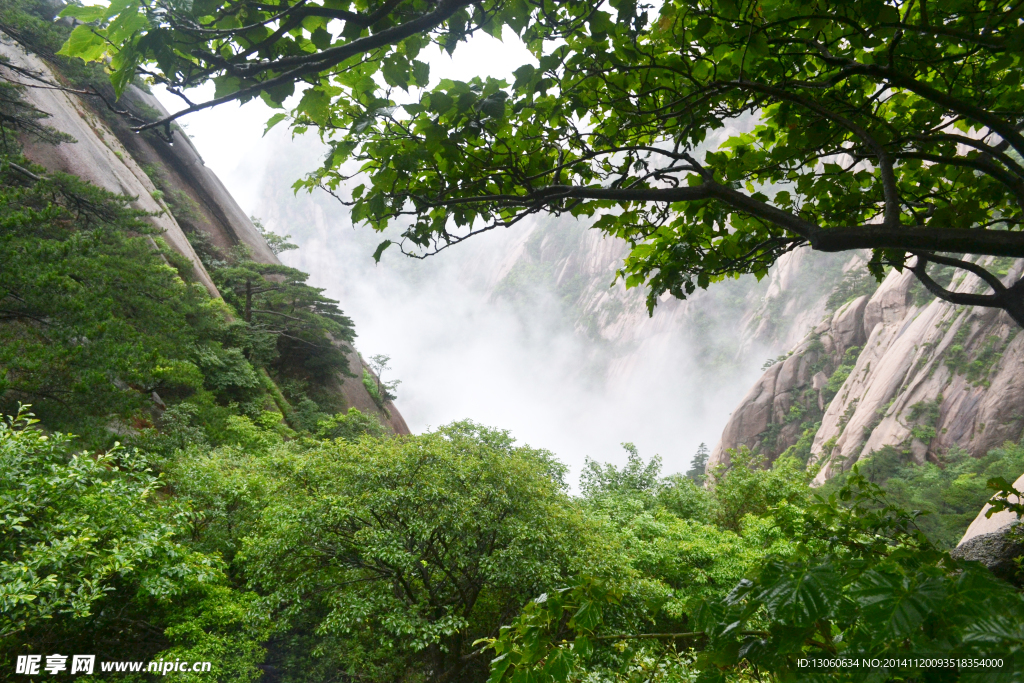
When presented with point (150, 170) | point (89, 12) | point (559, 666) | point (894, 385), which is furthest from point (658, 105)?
point (894, 385)

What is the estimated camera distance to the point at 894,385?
25.1m

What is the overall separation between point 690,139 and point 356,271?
5000 inches

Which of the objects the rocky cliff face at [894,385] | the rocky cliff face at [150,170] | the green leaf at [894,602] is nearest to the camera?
the green leaf at [894,602]

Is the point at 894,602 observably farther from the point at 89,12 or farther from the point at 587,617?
the point at 89,12

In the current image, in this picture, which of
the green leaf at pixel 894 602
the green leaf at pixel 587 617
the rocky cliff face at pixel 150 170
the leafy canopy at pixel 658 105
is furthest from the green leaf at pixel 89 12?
the rocky cliff face at pixel 150 170

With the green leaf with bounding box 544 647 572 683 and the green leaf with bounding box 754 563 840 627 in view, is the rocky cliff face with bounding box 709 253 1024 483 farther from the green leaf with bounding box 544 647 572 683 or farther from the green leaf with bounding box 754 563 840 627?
the green leaf with bounding box 754 563 840 627

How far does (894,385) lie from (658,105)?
99.1ft

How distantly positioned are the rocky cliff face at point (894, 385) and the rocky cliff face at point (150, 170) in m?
24.6

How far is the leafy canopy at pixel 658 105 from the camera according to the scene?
1.43 metres

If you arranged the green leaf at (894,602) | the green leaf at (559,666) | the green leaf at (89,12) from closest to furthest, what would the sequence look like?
1. the green leaf at (894,602)
2. the green leaf at (559,666)
3. the green leaf at (89,12)

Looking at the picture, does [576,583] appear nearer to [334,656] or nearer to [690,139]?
[690,139]

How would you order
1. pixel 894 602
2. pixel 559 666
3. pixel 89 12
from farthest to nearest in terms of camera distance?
pixel 89 12 → pixel 559 666 → pixel 894 602

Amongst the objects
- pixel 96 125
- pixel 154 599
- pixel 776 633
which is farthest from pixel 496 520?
pixel 96 125

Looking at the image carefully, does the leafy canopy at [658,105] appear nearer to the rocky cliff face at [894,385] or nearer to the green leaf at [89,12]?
the green leaf at [89,12]
